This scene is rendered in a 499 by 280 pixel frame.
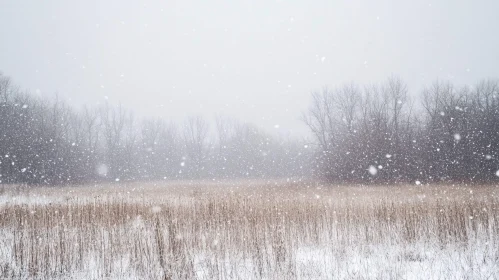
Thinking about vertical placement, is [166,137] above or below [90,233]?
above

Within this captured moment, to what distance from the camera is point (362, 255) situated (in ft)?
18.1

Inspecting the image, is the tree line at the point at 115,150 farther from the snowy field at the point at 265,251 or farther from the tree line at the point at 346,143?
the snowy field at the point at 265,251

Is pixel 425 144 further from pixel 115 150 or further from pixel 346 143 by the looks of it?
pixel 115 150

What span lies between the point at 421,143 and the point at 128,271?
101 ft

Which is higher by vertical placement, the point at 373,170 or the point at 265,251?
the point at 373,170

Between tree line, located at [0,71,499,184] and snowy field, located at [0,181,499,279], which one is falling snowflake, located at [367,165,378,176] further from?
snowy field, located at [0,181,499,279]

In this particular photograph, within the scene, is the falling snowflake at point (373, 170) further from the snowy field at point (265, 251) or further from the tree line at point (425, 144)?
the snowy field at point (265, 251)

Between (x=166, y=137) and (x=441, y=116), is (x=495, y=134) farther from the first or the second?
(x=166, y=137)

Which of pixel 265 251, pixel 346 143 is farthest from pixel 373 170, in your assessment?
pixel 265 251

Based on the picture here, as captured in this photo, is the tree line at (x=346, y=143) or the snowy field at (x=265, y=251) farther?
the tree line at (x=346, y=143)

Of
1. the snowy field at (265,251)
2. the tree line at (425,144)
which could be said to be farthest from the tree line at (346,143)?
the snowy field at (265,251)

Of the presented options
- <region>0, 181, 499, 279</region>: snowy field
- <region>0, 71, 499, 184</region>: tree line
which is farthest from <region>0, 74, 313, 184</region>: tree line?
<region>0, 181, 499, 279</region>: snowy field

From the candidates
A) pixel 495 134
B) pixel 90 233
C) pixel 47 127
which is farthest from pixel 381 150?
pixel 47 127

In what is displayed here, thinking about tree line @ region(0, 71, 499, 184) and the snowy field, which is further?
tree line @ region(0, 71, 499, 184)
